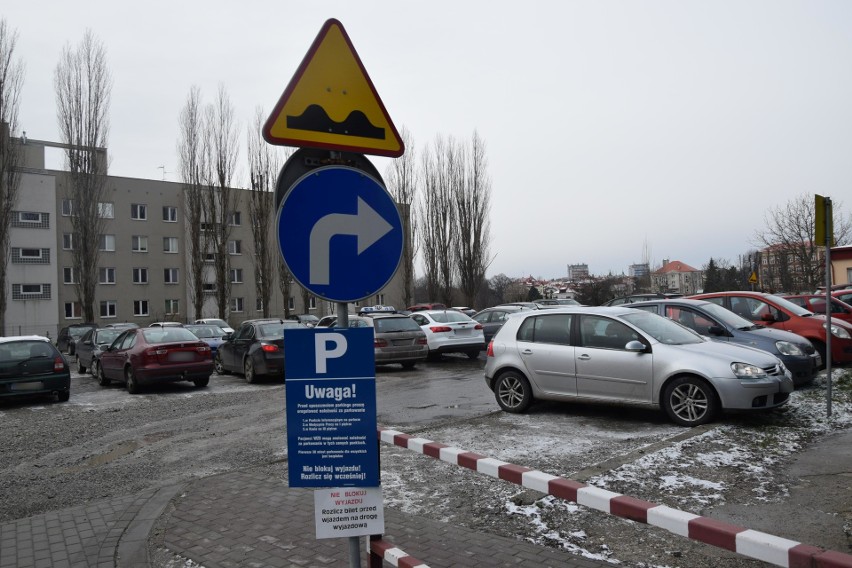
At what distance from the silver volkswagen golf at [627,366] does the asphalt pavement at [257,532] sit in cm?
186

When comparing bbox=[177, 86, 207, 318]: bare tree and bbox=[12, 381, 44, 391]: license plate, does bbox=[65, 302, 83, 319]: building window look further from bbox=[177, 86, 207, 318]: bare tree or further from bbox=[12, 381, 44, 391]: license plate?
bbox=[12, 381, 44, 391]: license plate

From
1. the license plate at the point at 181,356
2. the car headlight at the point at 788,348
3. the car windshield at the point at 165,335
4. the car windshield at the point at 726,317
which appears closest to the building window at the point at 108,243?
the car windshield at the point at 165,335

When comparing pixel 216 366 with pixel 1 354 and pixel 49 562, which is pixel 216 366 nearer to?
pixel 1 354

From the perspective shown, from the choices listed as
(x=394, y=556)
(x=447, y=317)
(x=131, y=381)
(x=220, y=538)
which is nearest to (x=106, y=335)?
(x=131, y=381)

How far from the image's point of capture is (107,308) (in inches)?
1919

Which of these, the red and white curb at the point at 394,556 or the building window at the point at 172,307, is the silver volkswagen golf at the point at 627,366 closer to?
the red and white curb at the point at 394,556

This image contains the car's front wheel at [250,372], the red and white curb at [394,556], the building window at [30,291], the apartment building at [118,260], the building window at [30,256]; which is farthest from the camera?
the apartment building at [118,260]

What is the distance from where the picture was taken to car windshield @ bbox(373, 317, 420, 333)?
17266 millimetres

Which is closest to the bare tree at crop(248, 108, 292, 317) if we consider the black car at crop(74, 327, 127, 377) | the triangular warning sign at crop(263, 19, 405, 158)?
the black car at crop(74, 327, 127, 377)

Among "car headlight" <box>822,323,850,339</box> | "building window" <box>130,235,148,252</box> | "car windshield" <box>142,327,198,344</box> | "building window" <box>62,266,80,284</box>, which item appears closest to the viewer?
→ "car headlight" <box>822,323,850,339</box>

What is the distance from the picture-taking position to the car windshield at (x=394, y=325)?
17.3 metres

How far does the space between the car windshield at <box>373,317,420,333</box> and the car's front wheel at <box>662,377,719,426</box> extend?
9699 mm

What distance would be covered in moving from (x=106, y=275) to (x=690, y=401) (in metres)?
48.8

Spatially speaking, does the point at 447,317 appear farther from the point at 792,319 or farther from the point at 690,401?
the point at 690,401
